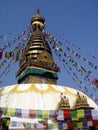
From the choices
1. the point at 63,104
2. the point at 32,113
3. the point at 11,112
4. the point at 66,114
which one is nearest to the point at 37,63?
the point at 63,104

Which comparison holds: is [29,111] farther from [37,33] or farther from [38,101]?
[37,33]

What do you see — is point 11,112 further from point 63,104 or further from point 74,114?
point 74,114

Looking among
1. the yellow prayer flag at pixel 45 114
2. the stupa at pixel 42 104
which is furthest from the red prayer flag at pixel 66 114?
the yellow prayer flag at pixel 45 114

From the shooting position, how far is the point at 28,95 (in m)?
21.3

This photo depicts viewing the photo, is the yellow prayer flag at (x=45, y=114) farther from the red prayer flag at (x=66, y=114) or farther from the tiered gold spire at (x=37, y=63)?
the tiered gold spire at (x=37, y=63)

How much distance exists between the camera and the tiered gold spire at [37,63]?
26391 mm

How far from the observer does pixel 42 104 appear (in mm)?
20672

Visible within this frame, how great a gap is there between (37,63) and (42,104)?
7.27 metres

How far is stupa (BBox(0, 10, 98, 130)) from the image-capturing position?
18.1 metres

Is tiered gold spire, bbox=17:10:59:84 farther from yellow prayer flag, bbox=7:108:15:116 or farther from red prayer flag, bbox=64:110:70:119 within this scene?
red prayer flag, bbox=64:110:70:119

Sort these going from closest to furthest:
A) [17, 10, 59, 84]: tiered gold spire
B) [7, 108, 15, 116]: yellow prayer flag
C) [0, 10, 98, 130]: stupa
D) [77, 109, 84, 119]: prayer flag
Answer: [0, 10, 98, 130]: stupa → [77, 109, 84, 119]: prayer flag → [7, 108, 15, 116]: yellow prayer flag → [17, 10, 59, 84]: tiered gold spire

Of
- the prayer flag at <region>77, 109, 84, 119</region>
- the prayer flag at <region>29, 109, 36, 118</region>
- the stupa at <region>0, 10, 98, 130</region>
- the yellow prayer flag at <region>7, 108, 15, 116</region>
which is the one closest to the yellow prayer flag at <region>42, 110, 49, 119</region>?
the stupa at <region>0, 10, 98, 130</region>

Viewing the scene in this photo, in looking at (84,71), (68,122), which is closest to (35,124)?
(68,122)

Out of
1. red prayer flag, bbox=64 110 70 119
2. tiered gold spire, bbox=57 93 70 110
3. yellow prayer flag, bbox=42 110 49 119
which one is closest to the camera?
red prayer flag, bbox=64 110 70 119
